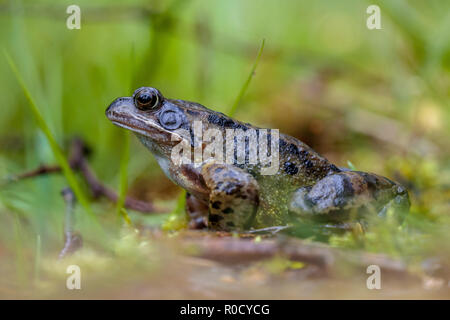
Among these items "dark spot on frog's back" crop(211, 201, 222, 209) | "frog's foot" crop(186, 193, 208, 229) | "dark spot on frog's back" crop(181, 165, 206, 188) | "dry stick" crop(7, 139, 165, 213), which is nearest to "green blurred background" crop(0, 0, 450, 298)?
"dry stick" crop(7, 139, 165, 213)

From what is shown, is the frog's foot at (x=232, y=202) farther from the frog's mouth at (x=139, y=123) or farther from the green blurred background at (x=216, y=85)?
the green blurred background at (x=216, y=85)

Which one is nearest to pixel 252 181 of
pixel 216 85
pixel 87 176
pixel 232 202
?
pixel 232 202

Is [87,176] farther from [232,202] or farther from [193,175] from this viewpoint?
[232,202]

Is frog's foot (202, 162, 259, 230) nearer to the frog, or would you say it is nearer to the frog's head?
the frog

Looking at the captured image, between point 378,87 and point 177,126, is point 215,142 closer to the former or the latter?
point 177,126

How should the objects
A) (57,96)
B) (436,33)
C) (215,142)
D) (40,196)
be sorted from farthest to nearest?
1. (436,33)
2. (57,96)
3. (40,196)
4. (215,142)

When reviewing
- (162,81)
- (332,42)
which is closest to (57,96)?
(162,81)
